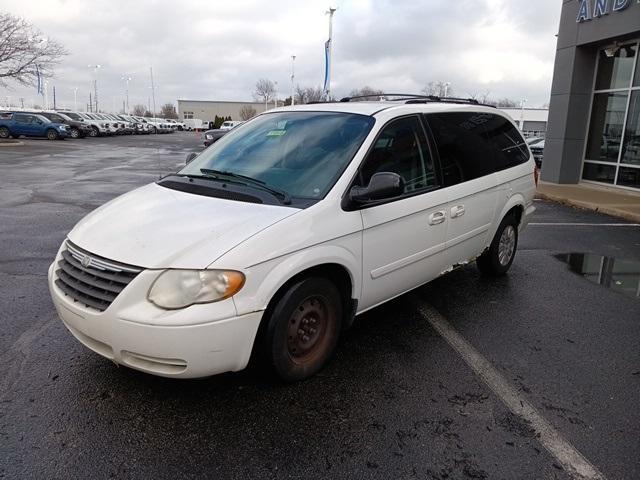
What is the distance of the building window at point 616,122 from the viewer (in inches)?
510

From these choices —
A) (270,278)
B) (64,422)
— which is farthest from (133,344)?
(270,278)

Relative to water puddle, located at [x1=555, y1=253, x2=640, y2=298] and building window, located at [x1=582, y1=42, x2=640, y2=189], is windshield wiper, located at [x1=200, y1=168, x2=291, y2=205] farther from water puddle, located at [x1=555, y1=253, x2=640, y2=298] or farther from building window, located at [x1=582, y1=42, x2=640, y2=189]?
building window, located at [x1=582, y1=42, x2=640, y2=189]

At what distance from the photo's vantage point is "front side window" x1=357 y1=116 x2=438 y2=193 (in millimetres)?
3779

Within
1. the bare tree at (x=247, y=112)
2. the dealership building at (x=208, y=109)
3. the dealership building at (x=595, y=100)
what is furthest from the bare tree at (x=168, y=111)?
the dealership building at (x=595, y=100)

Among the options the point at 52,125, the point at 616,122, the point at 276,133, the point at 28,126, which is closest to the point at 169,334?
the point at 276,133

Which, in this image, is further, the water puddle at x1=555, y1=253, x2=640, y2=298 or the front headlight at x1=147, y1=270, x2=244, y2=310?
the water puddle at x1=555, y1=253, x2=640, y2=298

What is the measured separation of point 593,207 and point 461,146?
308 inches

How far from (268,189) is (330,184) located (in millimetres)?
438

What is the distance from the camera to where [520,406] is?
3182 mm

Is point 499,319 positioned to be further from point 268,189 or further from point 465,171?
point 268,189

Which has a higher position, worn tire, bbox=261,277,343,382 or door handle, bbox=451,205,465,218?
door handle, bbox=451,205,465,218

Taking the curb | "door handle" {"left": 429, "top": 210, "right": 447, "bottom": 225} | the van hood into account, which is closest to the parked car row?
the curb

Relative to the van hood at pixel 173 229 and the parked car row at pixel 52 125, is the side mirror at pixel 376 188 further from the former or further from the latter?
the parked car row at pixel 52 125

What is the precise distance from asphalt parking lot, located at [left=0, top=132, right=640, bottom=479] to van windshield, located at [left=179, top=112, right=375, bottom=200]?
4.45ft
